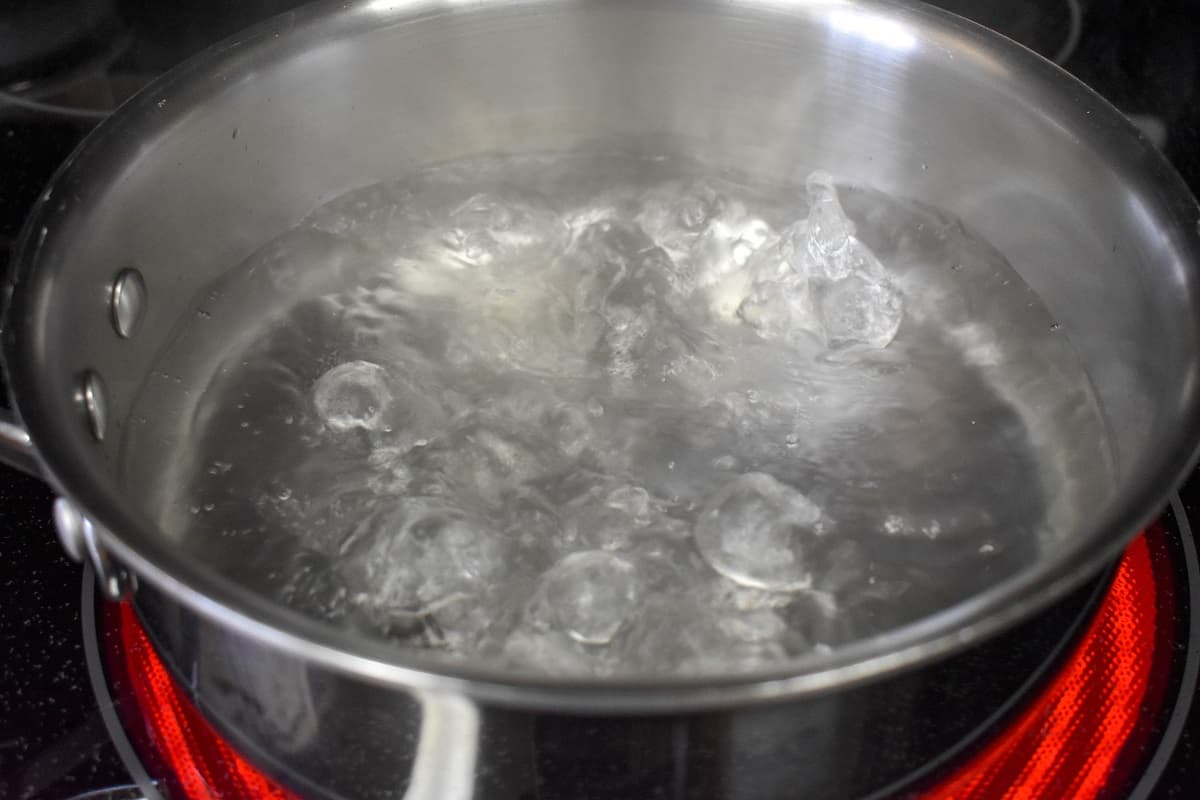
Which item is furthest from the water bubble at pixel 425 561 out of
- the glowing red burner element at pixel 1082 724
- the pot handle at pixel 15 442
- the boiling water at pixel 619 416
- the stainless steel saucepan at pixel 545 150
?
the glowing red burner element at pixel 1082 724

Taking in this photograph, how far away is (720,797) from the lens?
75 centimetres

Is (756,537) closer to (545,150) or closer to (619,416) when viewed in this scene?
(619,416)

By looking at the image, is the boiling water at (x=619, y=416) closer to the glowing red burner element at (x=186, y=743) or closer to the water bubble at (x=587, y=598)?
the water bubble at (x=587, y=598)

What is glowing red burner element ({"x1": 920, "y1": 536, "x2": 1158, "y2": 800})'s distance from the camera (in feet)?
3.11

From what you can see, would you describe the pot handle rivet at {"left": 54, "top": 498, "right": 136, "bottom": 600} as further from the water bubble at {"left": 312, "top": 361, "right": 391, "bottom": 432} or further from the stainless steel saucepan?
the water bubble at {"left": 312, "top": 361, "right": 391, "bottom": 432}

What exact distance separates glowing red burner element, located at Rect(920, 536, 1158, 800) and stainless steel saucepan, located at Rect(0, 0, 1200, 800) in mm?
105

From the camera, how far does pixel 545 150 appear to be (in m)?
1.41

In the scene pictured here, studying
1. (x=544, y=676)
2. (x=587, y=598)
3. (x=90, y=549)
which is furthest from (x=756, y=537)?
(x=90, y=549)

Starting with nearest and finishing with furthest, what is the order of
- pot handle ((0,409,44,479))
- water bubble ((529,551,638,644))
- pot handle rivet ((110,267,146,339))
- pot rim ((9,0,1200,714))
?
pot rim ((9,0,1200,714)) → pot handle ((0,409,44,479)) → water bubble ((529,551,638,644)) → pot handle rivet ((110,267,146,339))

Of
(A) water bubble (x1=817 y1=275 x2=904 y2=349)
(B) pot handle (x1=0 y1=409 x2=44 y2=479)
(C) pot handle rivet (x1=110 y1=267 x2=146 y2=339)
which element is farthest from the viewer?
(A) water bubble (x1=817 y1=275 x2=904 y2=349)

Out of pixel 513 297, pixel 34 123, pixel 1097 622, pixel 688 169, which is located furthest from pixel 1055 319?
pixel 34 123

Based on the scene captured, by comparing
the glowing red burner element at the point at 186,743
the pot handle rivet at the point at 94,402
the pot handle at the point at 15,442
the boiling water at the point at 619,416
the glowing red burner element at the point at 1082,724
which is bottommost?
the glowing red burner element at the point at 186,743

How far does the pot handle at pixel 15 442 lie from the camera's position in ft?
2.57

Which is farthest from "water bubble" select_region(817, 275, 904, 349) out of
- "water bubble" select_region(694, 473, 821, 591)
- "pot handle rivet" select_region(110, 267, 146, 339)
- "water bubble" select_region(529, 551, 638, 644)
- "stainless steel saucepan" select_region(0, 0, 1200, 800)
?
"pot handle rivet" select_region(110, 267, 146, 339)
